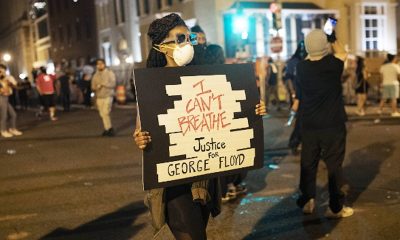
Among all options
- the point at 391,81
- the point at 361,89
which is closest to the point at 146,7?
the point at 361,89

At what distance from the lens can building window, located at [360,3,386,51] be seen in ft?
85.2

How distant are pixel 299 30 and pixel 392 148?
55.9 ft

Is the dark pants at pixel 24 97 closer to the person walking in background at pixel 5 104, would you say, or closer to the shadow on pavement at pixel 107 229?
the person walking in background at pixel 5 104

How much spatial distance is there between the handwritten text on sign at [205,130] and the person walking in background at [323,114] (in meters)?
1.84

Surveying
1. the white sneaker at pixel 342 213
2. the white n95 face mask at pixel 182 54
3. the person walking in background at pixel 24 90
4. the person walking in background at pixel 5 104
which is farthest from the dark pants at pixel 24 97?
the white n95 face mask at pixel 182 54

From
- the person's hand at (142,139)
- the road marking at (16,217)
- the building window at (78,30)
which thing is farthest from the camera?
the building window at (78,30)

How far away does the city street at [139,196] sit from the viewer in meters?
5.12

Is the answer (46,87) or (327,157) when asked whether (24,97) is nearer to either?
(46,87)

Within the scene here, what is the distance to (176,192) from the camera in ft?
10.6

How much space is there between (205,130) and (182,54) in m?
0.50

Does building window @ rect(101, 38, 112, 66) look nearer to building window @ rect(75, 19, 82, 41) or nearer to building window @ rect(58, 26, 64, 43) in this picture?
building window @ rect(75, 19, 82, 41)

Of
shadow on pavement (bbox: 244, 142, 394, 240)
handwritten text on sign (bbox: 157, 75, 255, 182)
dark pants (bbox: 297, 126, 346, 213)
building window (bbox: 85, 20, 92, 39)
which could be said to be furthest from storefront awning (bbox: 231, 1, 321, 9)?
handwritten text on sign (bbox: 157, 75, 255, 182)

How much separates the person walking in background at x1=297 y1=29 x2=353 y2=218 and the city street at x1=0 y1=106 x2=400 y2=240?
0.50 metres

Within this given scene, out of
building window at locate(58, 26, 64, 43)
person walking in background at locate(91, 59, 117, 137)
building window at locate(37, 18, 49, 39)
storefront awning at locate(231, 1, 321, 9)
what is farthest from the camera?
building window at locate(37, 18, 49, 39)
